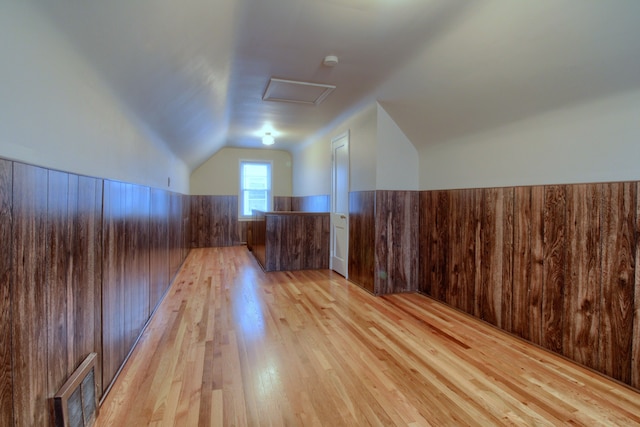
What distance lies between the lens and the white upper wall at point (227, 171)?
7672 mm

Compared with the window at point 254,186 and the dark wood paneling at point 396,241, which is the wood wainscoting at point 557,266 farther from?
the window at point 254,186

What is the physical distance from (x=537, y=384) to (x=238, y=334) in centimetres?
218

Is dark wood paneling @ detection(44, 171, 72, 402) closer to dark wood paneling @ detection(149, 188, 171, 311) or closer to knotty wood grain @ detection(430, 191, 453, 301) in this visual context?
dark wood paneling @ detection(149, 188, 171, 311)

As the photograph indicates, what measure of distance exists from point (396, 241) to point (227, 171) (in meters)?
5.38

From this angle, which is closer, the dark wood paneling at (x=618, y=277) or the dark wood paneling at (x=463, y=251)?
the dark wood paneling at (x=618, y=277)

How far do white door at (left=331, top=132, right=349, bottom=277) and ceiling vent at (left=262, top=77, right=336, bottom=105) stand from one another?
95 cm

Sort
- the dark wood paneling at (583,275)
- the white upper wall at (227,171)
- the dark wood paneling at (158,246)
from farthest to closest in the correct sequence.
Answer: the white upper wall at (227,171)
the dark wood paneling at (158,246)
the dark wood paneling at (583,275)

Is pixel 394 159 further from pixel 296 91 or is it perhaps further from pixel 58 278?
pixel 58 278

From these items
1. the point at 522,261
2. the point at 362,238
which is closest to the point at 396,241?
the point at 362,238

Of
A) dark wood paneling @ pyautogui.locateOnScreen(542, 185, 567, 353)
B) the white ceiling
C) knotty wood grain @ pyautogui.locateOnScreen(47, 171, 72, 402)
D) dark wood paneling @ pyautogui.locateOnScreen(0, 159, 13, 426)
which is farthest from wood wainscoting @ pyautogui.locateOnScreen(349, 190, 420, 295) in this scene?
dark wood paneling @ pyautogui.locateOnScreen(0, 159, 13, 426)

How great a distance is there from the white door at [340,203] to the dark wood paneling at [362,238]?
20 centimetres

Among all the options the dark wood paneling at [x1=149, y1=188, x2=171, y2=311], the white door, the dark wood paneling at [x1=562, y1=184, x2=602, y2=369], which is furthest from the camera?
the white door

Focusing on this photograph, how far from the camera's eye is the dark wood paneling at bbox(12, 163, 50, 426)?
105 cm

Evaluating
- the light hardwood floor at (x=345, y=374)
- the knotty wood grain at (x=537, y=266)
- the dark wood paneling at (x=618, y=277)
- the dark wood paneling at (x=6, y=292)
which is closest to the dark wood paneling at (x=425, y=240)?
the light hardwood floor at (x=345, y=374)
